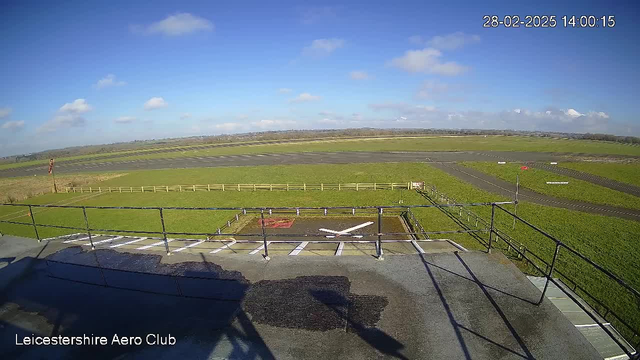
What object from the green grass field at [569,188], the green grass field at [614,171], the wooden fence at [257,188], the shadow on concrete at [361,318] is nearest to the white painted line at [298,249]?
the shadow on concrete at [361,318]

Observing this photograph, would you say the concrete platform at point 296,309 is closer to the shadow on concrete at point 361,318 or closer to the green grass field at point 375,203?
the shadow on concrete at point 361,318

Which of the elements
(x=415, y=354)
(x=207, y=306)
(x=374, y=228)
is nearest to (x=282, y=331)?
(x=207, y=306)

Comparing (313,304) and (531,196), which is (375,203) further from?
(313,304)

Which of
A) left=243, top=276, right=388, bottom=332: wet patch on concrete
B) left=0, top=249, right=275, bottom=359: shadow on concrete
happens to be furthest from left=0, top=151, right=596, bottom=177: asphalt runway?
left=243, top=276, right=388, bottom=332: wet patch on concrete

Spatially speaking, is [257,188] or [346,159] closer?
[257,188]

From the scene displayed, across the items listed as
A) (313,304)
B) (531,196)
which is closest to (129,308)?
(313,304)

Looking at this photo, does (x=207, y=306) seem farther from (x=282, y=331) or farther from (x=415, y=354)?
(x=415, y=354)
